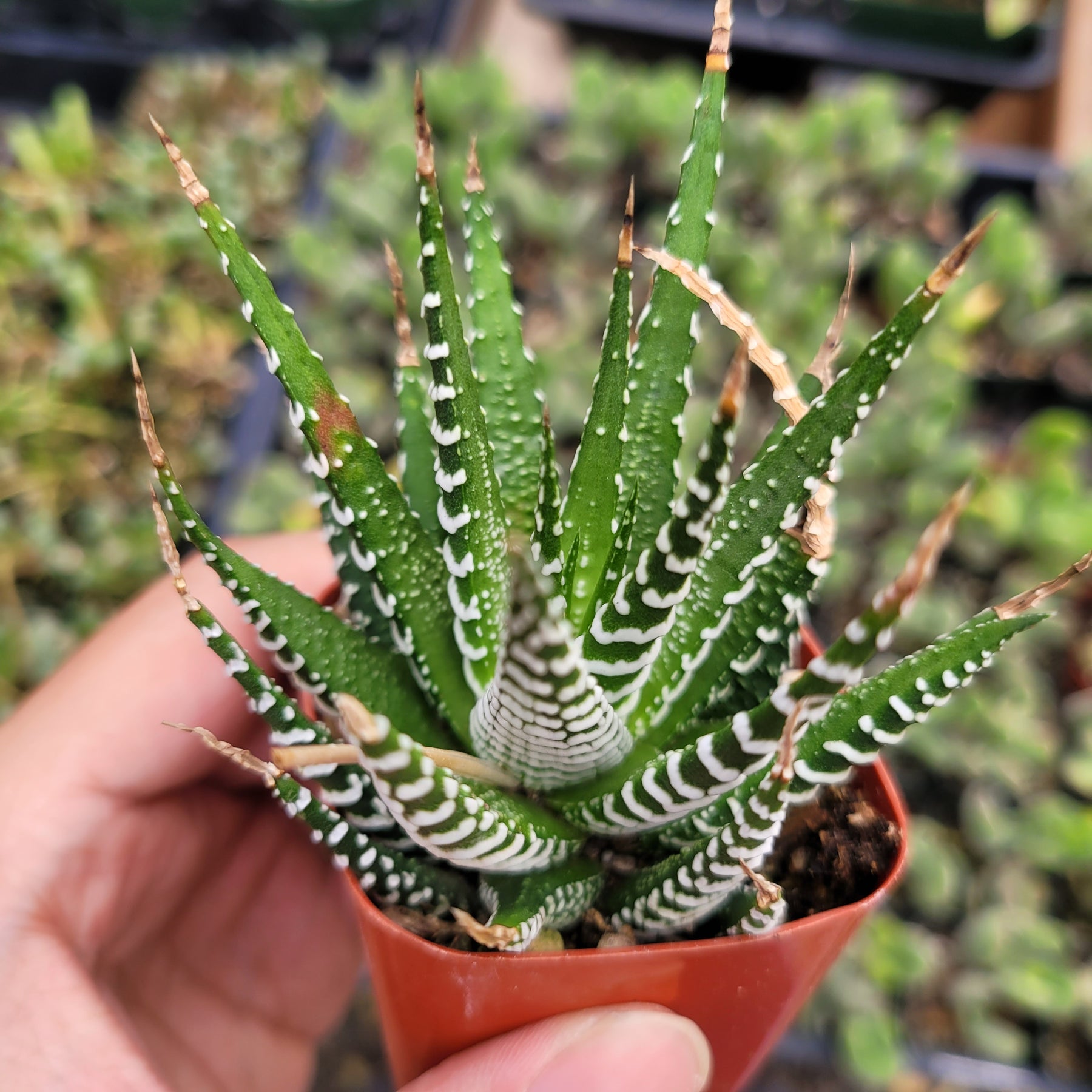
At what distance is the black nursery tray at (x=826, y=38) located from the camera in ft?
4.00

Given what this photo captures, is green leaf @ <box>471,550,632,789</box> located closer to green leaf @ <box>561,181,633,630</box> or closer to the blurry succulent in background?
green leaf @ <box>561,181,633,630</box>

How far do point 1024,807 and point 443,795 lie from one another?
27.5 inches

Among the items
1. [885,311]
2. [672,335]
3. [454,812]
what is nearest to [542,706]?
[454,812]

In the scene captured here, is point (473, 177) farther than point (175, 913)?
No

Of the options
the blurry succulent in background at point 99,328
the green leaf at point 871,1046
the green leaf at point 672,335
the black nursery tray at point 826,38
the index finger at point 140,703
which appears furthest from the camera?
the black nursery tray at point 826,38

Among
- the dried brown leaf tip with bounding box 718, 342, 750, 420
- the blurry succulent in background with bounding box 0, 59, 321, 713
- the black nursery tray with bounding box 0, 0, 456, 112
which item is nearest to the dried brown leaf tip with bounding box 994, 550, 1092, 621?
the dried brown leaf tip with bounding box 718, 342, 750, 420

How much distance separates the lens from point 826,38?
49.9 inches

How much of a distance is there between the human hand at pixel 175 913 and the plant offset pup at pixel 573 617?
0.07 meters

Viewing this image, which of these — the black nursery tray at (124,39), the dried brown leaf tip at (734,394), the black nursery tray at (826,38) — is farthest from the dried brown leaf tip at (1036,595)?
the black nursery tray at (124,39)

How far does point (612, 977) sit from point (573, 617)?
148 mm

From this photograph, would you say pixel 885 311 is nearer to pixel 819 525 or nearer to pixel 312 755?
pixel 819 525

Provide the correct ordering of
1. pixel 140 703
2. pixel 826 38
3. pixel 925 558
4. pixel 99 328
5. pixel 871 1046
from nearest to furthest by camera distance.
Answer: pixel 925 558 < pixel 140 703 < pixel 871 1046 < pixel 99 328 < pixel 826 38

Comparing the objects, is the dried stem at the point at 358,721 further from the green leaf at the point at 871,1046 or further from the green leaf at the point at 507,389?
the green leaf at the point at 871,1046

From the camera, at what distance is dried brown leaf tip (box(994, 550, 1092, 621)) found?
0.28 m
